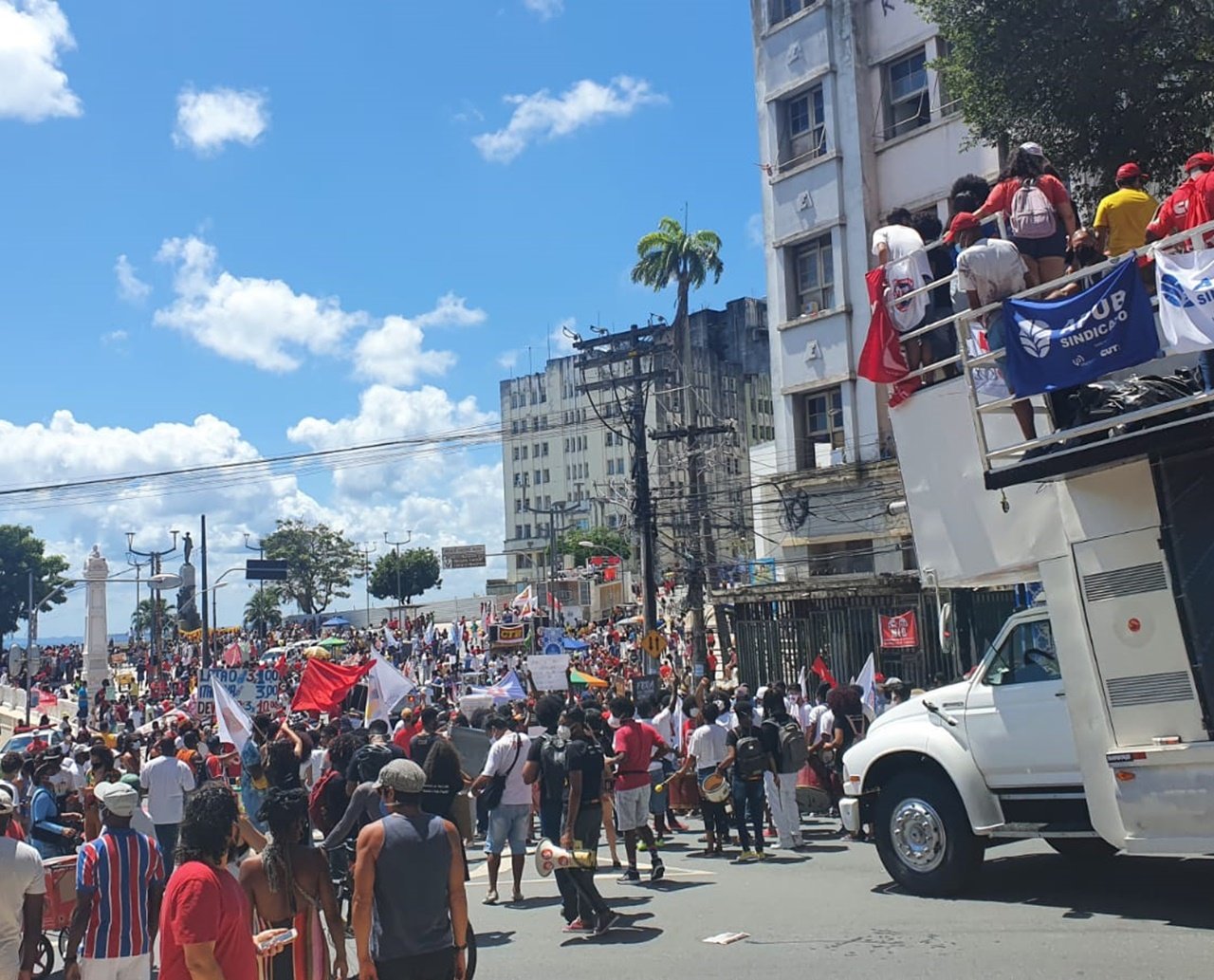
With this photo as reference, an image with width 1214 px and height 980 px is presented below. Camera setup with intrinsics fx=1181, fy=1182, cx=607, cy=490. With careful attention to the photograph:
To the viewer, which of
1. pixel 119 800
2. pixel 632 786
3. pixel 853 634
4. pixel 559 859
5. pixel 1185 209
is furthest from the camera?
pixel 853 634

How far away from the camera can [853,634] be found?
24844mm

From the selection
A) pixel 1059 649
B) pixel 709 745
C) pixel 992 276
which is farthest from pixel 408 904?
pixel 709 745

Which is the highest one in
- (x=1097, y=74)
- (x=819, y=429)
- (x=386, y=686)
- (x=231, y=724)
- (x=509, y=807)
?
(x=1097, y=74)

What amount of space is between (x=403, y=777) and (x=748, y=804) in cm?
712


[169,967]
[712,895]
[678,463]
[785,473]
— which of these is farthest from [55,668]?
[169,967]

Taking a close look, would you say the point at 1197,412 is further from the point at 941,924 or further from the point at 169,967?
the point at 169,967

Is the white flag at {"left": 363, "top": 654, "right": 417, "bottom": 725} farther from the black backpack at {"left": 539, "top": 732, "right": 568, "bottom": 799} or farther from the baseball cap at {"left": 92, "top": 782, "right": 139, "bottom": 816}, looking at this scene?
the baseball cap at {"left": 92, "top": 782, "right": 139, "bottom": 816}

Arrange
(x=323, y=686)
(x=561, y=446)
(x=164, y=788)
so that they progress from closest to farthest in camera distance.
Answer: (x=164, y=788) < (x=323, y=686) < (x=561, y=446)

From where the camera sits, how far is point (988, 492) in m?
8.70

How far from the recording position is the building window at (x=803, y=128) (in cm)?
2833

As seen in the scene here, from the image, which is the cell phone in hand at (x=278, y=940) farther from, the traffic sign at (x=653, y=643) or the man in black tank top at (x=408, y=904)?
the traffic sign at (x=653, y=643)

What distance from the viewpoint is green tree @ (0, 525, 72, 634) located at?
291ft

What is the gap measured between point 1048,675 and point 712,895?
348cm

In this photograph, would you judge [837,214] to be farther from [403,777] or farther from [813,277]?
[403,777]
